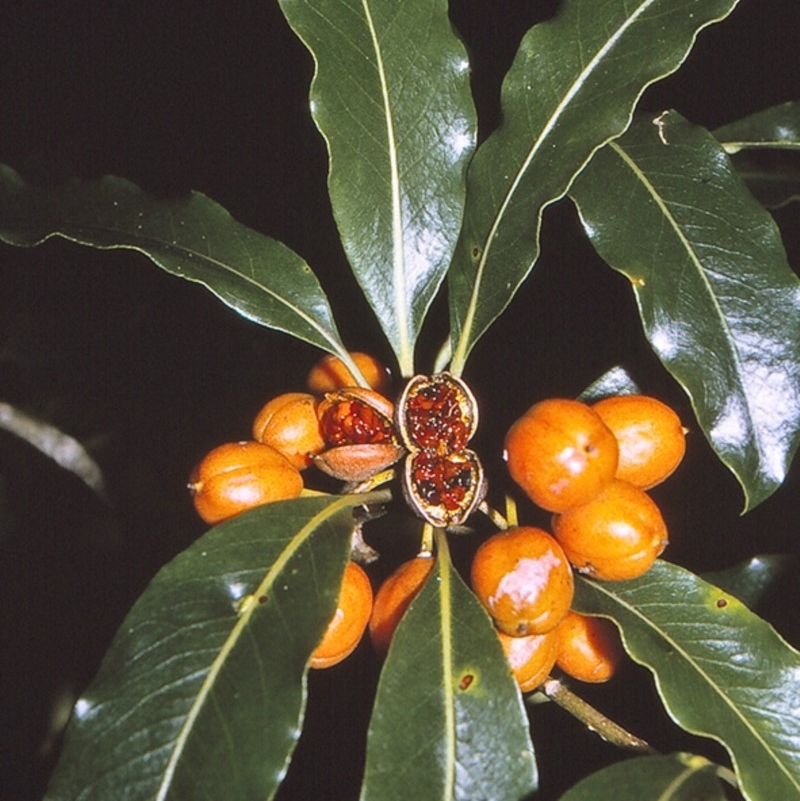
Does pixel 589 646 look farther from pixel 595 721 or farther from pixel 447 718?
pixel 447 718

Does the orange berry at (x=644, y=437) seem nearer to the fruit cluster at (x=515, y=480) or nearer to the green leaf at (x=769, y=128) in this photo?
the fruit cluster at (x=515, y=480)

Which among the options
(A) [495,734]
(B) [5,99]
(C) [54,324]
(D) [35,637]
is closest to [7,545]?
(D) [35,637]

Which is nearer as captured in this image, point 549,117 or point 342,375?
point 549,117

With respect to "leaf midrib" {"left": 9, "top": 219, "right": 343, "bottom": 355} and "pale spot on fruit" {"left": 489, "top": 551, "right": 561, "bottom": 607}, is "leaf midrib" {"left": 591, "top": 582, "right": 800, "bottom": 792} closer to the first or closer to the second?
"pale spot on fruit" {"left": 489, "top": 551, "right": 561, "bottom": 607}

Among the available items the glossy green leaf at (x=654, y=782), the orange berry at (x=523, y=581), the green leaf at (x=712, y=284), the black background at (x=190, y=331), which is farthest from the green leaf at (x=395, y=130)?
the glossy green leaf at (x=654, y=782)

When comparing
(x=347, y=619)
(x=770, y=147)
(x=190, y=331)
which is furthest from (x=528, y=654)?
(x=190, y=331)

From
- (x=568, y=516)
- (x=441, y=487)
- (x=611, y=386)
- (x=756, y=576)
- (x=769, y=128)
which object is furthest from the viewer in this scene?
(x=769, y=128)
